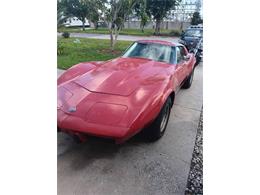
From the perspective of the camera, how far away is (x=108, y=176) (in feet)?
6.97

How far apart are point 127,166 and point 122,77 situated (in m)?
1.07

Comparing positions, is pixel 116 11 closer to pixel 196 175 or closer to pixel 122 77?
pixel 122 77

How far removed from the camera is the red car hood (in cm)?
252

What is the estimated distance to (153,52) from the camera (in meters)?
3.71

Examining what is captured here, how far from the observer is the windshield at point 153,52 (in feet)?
11.9

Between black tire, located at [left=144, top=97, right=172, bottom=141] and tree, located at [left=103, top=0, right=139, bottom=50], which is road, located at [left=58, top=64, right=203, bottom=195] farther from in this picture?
tree, located at [left=103, top=0, right=139, bottom=50]

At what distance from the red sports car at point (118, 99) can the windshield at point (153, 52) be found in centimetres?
15

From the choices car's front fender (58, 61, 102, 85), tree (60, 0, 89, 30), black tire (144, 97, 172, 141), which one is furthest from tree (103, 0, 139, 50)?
black tire (144, 97, 172, 141)

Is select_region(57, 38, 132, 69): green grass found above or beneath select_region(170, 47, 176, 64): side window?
beneath

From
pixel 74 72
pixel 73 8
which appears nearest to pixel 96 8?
pixel 73 8

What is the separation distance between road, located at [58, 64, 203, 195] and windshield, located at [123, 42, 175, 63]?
4.10 ft
